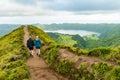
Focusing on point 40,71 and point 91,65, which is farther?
point 40,71

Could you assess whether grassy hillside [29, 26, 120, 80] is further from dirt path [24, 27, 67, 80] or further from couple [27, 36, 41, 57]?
couple [27, 36, 41, 57]

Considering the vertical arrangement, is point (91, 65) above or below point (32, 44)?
above

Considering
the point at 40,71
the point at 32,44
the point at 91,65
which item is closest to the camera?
the point at 91,65

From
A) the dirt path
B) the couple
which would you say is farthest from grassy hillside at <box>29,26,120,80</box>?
the couple

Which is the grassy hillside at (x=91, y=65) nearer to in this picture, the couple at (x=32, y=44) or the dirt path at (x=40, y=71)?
the dirt path at (x=40, y=71)

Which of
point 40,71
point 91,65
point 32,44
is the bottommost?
point 40,71

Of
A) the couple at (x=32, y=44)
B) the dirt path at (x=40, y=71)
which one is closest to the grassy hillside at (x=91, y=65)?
the dirt path at (x=40, y=71)

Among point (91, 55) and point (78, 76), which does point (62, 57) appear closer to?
point (91, 55)

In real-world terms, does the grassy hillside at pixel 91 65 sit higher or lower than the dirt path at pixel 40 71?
higher

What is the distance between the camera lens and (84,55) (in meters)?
34.5

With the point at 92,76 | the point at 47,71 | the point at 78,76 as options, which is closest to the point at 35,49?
the point at 47,71

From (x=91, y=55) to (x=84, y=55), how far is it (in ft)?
4.47

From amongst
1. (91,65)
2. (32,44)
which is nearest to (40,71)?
(91,65)

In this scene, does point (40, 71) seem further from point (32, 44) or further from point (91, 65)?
point (32, 44)
